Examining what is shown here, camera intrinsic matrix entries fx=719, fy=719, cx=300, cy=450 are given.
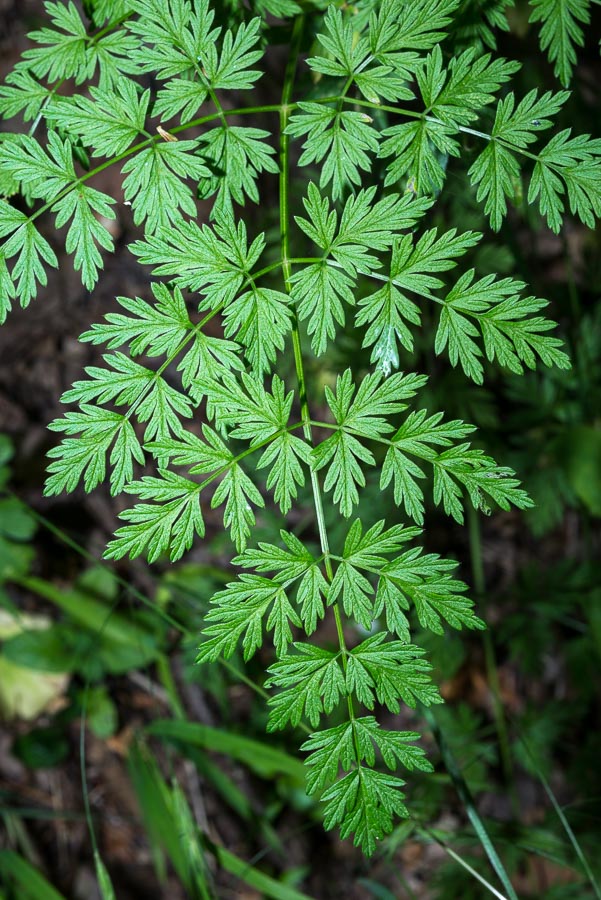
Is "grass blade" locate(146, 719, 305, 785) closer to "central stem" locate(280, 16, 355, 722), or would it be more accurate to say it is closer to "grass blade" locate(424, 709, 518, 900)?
"grass blade" locate(424, 709, 518, 900)

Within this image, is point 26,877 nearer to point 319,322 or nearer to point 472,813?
point 472,813

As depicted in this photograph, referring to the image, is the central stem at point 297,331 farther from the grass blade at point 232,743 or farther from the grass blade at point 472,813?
the grass blade at point 232,743

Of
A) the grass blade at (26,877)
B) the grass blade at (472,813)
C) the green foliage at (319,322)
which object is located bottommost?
the grass blade at (26,877)

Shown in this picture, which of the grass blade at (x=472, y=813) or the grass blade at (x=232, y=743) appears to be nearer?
the grass blade at (x=472, y=813)

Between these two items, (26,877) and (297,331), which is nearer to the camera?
(297,331)

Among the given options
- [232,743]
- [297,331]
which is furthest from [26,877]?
[297,331]

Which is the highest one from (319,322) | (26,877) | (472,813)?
(319,322)

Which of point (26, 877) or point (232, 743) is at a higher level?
point (232, 743)

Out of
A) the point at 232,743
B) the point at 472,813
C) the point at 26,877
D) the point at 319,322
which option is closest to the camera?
the point at 319,322

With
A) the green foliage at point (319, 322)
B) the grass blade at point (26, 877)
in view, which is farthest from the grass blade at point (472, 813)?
the grass blade at point (26, 877)

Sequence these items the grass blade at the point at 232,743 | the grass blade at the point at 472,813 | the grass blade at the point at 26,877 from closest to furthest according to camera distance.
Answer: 1. the grass blade at the point at 472,813
2. the grass blade at the point at 232,743
3. the grass blade at the point at 26,877

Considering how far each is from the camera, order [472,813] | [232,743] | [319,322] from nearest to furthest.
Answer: [319,322] < [472,813] < [232,743]

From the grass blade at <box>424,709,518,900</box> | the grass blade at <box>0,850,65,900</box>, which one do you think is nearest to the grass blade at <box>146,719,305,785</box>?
the grass blade at <box>424,709,518,900</box>
